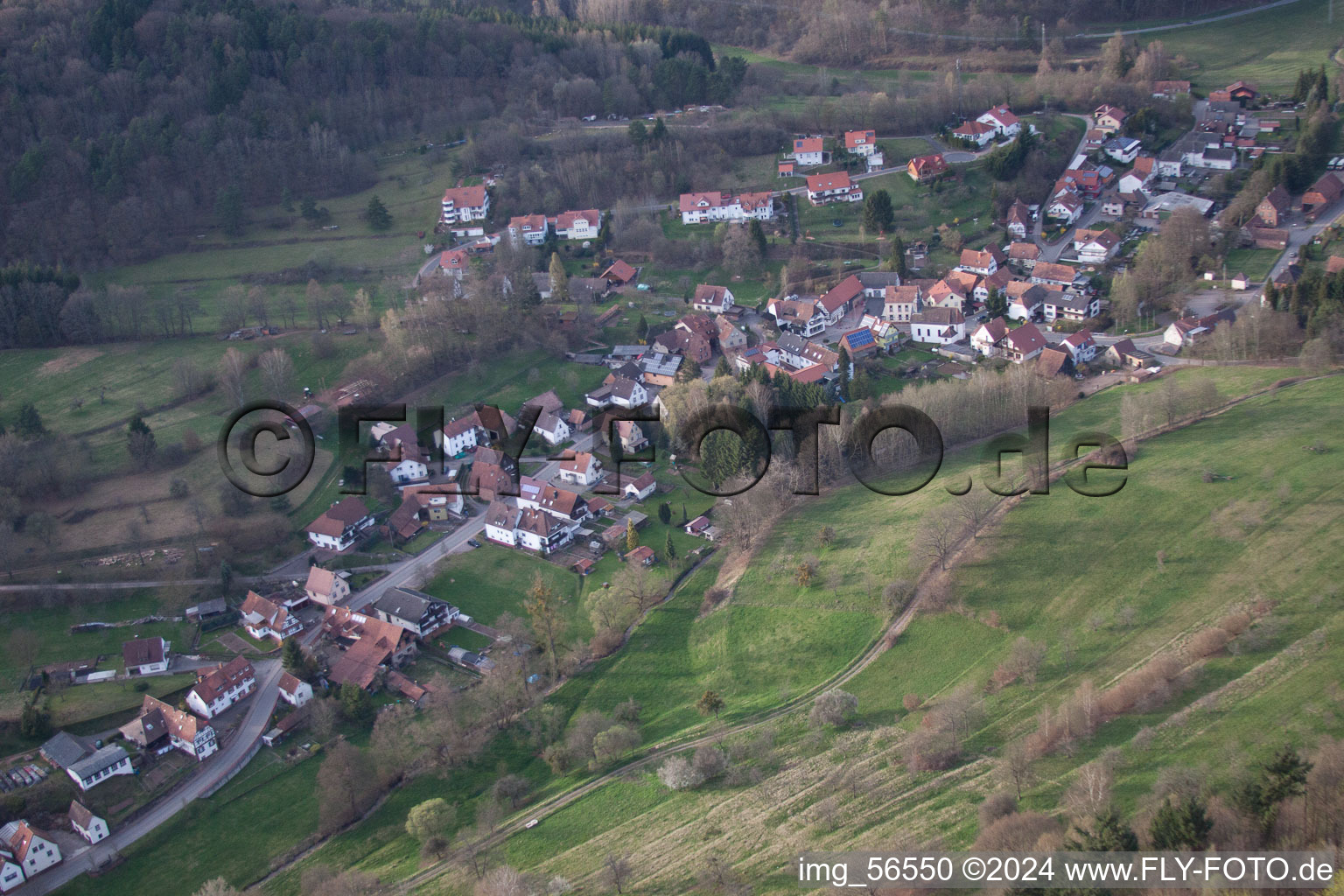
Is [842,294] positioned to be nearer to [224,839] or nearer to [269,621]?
[269,621]

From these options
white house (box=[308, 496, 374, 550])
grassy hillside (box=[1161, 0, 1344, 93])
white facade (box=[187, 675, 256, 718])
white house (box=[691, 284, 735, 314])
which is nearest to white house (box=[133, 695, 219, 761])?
white facade (box=[187, 675, 256, 718])

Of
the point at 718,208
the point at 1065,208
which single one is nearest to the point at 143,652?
the point at 718,208

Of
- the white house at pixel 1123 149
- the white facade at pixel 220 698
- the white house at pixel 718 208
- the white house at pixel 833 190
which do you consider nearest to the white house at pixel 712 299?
the white house at pixel 718 208

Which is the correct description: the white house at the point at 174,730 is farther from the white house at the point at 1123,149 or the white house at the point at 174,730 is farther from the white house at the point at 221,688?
the white house at the point at 1123,149

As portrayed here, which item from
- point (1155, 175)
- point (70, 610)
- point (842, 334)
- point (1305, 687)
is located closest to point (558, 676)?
point (70, 610)

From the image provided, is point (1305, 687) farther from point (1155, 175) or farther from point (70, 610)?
point (1155, 175)

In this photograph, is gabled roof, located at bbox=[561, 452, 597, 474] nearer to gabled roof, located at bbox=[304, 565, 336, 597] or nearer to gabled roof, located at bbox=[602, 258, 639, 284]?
gabled roof, located at bbox=[304, 565, 336, 597]

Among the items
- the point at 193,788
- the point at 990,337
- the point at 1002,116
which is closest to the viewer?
the point at 193,788
